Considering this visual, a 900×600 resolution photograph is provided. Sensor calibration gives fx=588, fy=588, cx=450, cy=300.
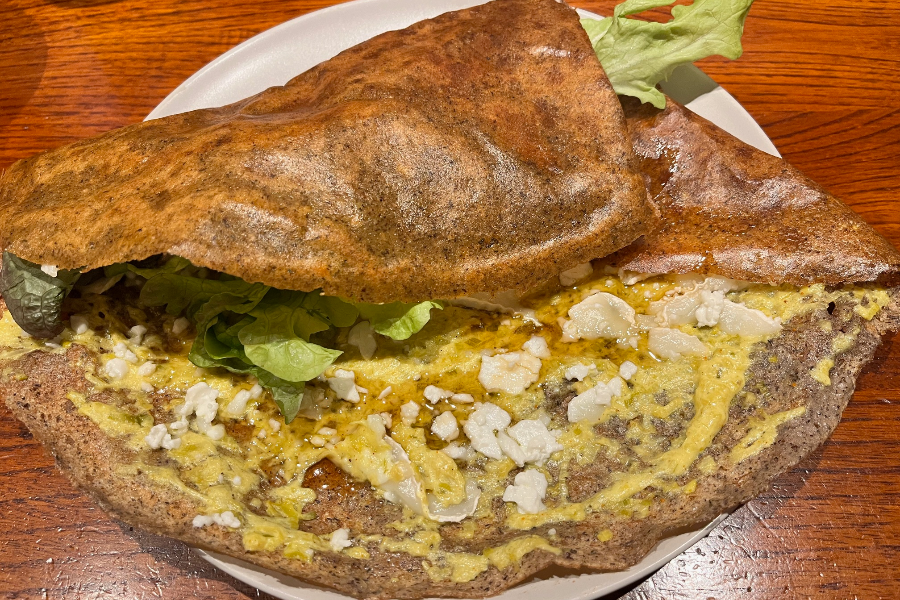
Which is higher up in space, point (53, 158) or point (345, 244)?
point (53, 158)

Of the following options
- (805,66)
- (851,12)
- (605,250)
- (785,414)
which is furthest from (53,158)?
(851,12)

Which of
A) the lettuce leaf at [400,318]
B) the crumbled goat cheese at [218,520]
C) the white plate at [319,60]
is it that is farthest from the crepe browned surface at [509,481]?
the white plate at [319,60]

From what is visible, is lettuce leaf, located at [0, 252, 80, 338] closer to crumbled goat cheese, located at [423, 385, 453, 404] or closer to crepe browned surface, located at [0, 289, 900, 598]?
crepe browned surface, located at [0, 289, 900, 598]

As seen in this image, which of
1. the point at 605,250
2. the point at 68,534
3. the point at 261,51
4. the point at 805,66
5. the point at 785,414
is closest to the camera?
the point at 785,414

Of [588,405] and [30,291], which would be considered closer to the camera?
[30,291]

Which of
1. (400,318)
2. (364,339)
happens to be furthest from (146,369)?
(400,318)

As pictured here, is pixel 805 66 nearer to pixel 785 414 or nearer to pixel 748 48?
pixel 748 48

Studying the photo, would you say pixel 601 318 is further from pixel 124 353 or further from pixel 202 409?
pixel 124 353
